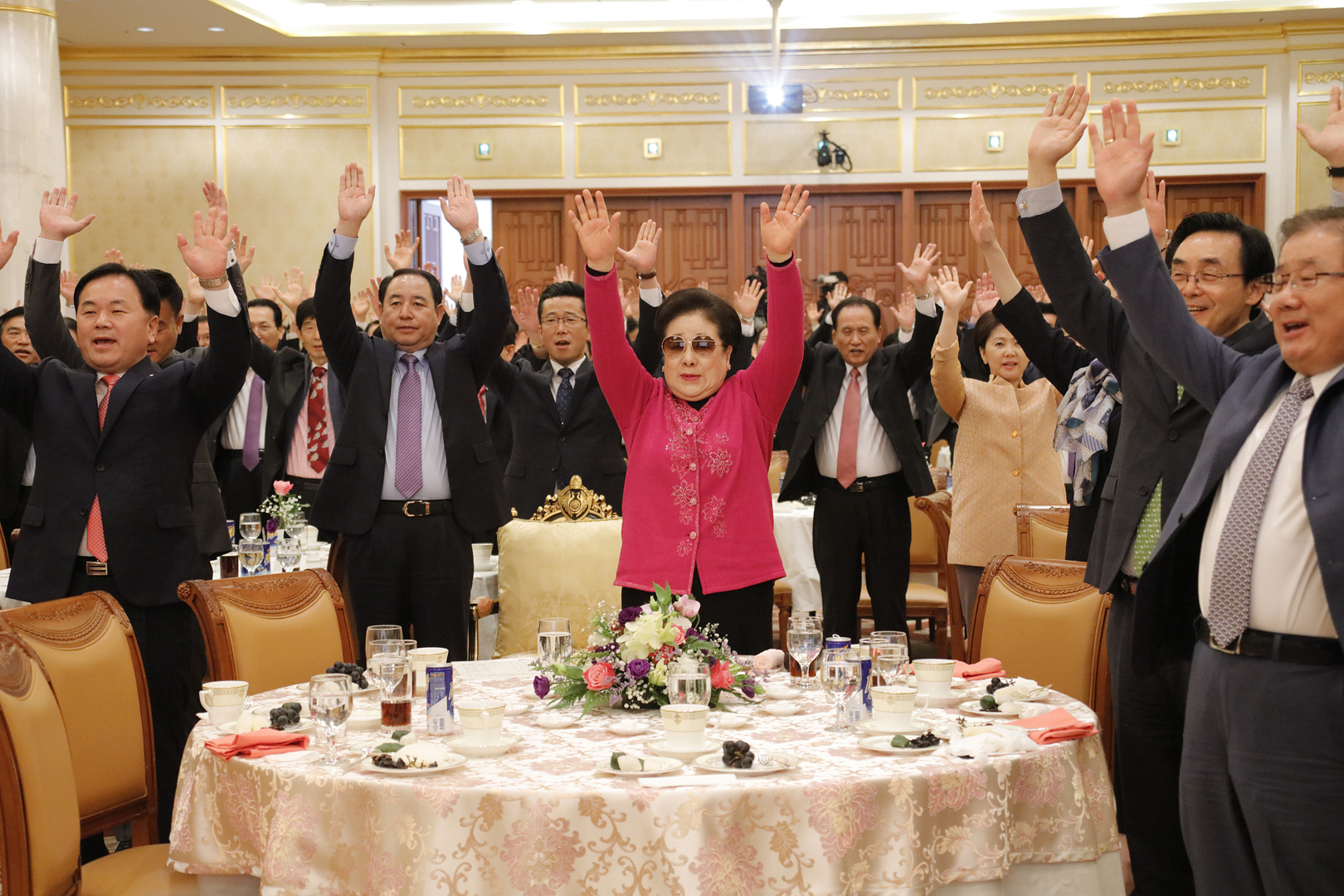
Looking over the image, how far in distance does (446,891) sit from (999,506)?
329 cm

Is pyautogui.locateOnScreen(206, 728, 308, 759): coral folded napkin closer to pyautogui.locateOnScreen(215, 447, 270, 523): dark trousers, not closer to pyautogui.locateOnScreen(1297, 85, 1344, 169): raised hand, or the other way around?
pyautogui.locateOnScreen(1297, 85, 1344, 169): raised hand

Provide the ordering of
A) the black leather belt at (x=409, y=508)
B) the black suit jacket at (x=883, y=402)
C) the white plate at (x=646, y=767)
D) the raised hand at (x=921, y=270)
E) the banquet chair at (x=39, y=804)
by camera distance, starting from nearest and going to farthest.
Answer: the white plate at (x=646, y=767) → the banquet chair at (x=39, y=804) → the black leather belt at (x=409, y=508) → the raised hand at (x=921, y=270) → the black suit jacket at (x=883, y=402)

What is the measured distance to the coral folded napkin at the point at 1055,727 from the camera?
2059 mm

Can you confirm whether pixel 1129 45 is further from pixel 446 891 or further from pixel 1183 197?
pixel 446 891

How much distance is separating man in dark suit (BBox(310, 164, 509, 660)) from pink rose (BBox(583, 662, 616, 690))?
1515 mm

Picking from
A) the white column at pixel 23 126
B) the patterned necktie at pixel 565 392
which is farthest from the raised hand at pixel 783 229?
the white column at pixel 23 126

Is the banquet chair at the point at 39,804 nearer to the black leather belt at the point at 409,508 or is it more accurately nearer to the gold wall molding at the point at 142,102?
the black leather belt at the point at 409,508

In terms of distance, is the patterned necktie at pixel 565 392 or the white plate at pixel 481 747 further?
the patterned necktie at pixel 565 392

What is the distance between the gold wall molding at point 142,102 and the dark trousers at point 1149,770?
920 cm

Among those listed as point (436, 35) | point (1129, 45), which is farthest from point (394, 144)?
point (1129, 45)

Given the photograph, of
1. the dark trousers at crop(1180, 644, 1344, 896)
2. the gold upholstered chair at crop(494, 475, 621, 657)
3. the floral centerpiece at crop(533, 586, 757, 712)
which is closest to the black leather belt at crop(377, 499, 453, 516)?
the gold upholstered chair at crop(494, 475, 621, 657)

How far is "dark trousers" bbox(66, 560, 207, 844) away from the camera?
3.15 metres

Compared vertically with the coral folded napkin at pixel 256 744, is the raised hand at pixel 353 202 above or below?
above

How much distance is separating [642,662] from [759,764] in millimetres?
422
